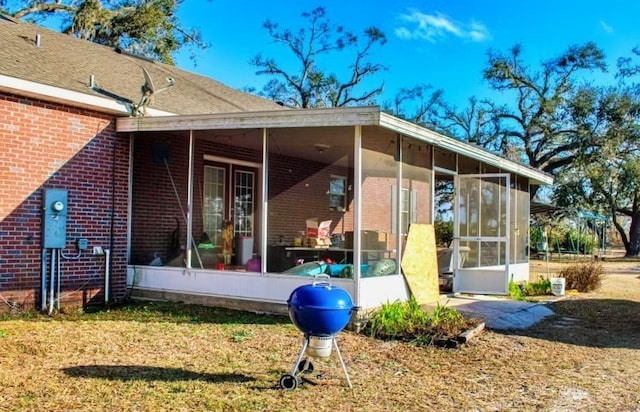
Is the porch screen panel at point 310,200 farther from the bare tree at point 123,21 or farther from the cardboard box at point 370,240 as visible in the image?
the bare tree at point 123,21

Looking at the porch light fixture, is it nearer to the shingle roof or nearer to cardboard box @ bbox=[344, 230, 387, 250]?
cardboard box @ bbox=[344, 230, 387, 250]

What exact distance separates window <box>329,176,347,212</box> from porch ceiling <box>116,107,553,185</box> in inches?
64.3

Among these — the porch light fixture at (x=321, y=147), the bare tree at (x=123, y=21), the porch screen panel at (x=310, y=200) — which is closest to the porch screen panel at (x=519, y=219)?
the porch screen panel at (x=310, y=200)

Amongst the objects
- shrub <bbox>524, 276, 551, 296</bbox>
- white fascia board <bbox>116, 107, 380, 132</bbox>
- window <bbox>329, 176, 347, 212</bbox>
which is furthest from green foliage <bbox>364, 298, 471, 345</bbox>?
shrub <bbox>524, 276, 551, 296</bbox>

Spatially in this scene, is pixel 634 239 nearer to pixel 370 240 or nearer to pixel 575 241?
pixel 575 241

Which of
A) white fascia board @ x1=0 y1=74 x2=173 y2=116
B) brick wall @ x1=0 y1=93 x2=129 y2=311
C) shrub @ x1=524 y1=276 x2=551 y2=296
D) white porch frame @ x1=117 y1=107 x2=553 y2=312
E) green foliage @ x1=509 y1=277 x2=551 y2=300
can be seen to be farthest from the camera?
shrub @ x1=524 y1=276 x2=551 y2=296

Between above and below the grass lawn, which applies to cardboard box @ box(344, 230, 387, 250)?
above

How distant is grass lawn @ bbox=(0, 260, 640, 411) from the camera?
500 cm

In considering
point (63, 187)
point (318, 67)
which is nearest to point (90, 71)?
point (63, 187)

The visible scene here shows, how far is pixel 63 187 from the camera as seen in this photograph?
8.90 metres

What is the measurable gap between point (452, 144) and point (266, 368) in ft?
18.3

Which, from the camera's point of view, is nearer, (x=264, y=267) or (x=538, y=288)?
(x=264, y=267)

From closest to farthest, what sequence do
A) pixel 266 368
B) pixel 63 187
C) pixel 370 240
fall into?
1. pixel 266 368
2. pixel 370 240
3. pixel 63 187

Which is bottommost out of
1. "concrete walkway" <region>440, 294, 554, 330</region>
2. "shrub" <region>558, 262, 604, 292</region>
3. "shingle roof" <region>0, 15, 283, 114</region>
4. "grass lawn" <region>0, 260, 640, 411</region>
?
"grass lawn" <region>0, 260, 640, 411</region>
